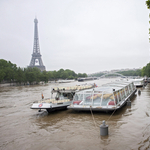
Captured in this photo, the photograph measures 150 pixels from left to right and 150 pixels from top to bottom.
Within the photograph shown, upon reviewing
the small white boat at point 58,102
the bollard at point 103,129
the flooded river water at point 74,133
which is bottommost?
Result: the flooded river water at point 74,133

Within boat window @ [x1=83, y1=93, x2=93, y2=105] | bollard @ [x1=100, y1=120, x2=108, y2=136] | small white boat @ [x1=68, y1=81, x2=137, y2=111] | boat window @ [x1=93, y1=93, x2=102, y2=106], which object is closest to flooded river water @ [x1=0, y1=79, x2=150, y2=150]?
bollard @ [x1=100, y1=120, x2=108, y2=136]

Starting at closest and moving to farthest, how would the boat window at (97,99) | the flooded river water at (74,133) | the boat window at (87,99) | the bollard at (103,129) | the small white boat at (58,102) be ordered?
the flooded river water at (74,133)
the bollard at (103,129)
the boat window at (97,99)
the boat window at (87,99)
the small white boat at (58,102)

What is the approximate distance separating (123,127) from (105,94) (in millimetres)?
4352

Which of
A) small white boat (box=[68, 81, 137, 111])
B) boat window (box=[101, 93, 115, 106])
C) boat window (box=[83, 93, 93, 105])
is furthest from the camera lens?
boat window (box=[83, 93, 93, 105])

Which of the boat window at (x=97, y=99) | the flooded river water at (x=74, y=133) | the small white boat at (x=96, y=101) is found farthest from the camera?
the boat window at (x=97, y=99)

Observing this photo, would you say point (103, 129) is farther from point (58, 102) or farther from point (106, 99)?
point (58, 102)

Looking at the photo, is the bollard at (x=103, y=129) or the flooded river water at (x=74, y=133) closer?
the flooded river water at (x=74, y=133)

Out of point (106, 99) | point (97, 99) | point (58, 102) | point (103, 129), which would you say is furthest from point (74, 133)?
point (58, 102)

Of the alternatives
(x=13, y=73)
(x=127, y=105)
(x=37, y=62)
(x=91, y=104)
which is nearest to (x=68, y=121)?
(x=91, y=104)

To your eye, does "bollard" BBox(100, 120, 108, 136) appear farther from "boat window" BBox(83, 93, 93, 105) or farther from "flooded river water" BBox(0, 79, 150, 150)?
"boat window" BBox(83, 93, 93, 105)

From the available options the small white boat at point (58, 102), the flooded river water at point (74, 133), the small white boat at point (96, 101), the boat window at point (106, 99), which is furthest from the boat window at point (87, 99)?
the small white boat at point (58, 102)

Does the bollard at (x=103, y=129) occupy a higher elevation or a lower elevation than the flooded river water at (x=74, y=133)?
higher

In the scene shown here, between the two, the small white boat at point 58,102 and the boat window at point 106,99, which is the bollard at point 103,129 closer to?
the boat window at point 106,99

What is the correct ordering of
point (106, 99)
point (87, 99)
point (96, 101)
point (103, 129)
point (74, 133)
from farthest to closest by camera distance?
1. point (87, 99)
2. point (96, 101)
3. point (106, 99)
4. point (74, 133)
5. point (103, 129)
